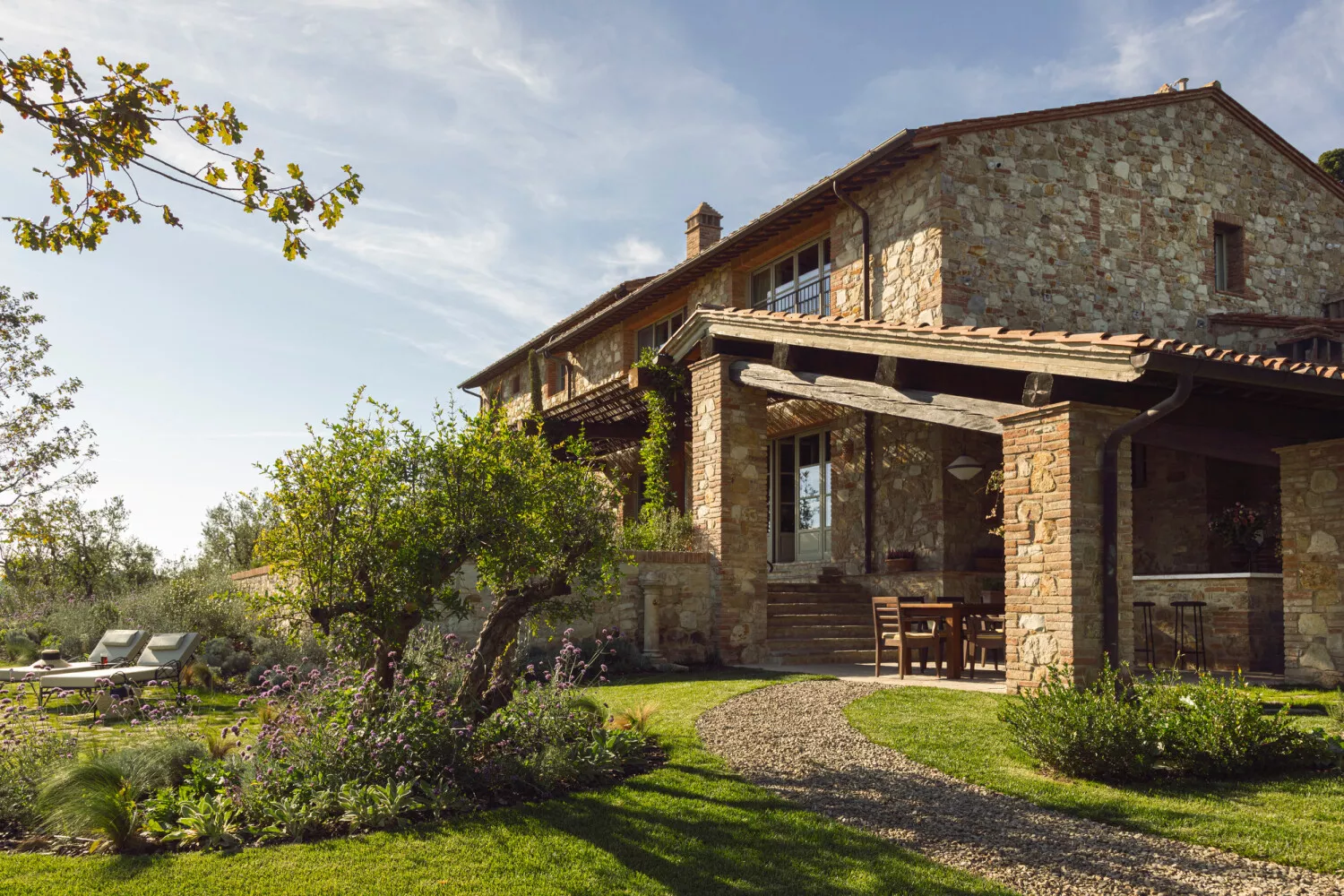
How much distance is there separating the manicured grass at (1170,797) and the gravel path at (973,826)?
0.38ft

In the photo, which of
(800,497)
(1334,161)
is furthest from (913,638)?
(1334,161)

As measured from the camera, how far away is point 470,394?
90.5 feet

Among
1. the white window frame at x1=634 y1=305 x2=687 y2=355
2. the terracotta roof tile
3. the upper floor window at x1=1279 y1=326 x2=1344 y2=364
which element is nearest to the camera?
the terracotta roof tile

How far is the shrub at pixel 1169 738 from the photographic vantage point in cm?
575

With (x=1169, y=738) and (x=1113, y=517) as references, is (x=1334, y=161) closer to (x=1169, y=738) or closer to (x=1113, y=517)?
(x=1113, y=517)

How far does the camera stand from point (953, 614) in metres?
9.73

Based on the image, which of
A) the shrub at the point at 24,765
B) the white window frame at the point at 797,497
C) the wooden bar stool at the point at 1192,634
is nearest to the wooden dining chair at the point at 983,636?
the wooden bar stool at the point at 1192,634

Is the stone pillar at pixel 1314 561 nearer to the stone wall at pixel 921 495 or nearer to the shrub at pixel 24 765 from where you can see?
the stone wall at pixel 921 495

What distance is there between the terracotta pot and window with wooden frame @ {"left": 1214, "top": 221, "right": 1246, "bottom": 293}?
6.16 metres

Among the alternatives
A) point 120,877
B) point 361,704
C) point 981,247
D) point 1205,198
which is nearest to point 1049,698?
point 361,704

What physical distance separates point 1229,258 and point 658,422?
28.9 ft

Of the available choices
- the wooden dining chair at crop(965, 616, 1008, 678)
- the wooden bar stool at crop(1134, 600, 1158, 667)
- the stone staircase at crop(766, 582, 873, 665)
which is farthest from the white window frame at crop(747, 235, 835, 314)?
the wooden bar stool at crop(1134, 600, 1158, 667)

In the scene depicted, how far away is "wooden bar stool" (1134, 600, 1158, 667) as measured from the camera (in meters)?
10.9

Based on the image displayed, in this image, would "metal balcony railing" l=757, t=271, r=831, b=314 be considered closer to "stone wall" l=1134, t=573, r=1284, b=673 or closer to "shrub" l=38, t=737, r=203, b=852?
"stone wall" l=1134, t=573, r=1284, b=673
